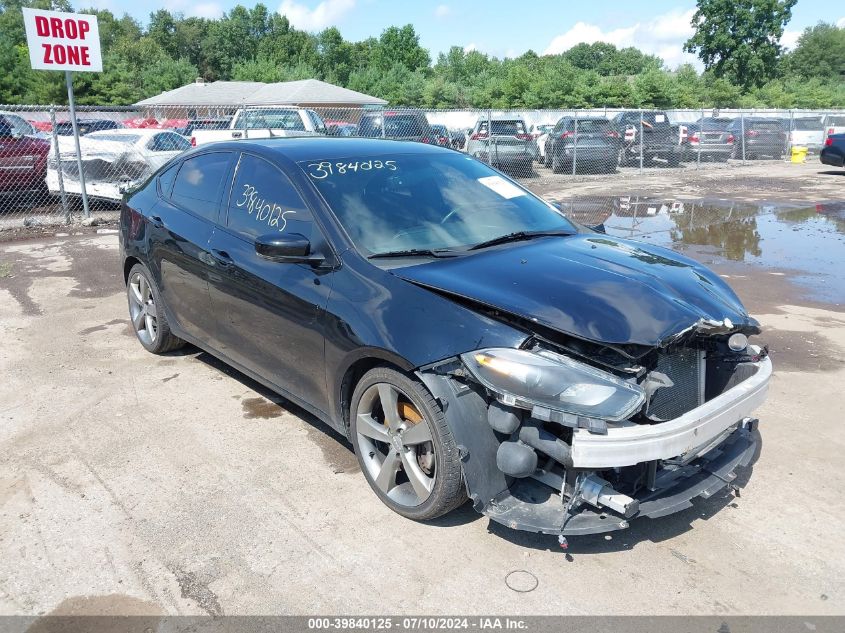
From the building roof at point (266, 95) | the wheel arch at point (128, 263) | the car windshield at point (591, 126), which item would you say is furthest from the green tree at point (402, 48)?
the wheel arch at point (128, 263)

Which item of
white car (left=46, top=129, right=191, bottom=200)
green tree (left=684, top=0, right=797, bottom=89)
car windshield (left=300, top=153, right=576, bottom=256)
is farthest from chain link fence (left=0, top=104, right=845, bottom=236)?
green tree (left=684, top=0, right=797, bottom=89)

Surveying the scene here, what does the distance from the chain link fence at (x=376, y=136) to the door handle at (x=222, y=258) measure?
158cm

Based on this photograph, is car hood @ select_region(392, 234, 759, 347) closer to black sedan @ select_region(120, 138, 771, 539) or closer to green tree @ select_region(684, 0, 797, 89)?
black sedan @ select_region(120, 138, 771, 539)

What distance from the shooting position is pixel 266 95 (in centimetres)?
4934

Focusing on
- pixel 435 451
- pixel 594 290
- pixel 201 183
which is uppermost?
pixel 201 183

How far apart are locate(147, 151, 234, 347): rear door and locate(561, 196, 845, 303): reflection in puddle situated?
626 cm

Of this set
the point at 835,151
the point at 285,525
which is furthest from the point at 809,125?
the point at 285,525

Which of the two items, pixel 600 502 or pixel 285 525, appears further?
pixel 285 525

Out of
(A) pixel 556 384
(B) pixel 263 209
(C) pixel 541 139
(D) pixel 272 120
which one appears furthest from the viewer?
(C) pixel 541 139

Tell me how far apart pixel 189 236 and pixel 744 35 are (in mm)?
74943

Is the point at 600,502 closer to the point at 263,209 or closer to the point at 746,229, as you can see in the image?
the point at 263,209

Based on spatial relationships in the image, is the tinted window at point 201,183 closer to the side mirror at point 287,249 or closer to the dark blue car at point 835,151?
the side mirror at point 287,249

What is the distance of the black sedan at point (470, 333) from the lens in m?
2.87

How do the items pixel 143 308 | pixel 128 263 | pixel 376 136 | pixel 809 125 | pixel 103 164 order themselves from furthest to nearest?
pixel 809 125 → pixel 376 136 → pixel 103 164 → pixel 128 263 → pixel 143 308
